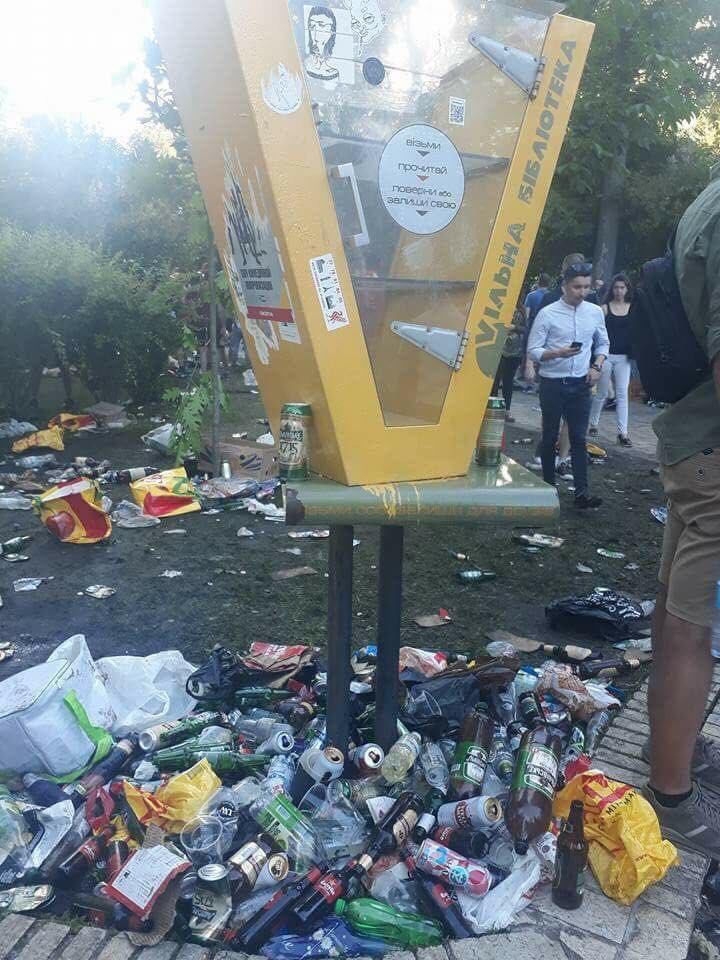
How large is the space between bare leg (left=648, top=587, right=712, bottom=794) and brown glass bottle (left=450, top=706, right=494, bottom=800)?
57cm

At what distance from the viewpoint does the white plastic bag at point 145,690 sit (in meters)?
3.14

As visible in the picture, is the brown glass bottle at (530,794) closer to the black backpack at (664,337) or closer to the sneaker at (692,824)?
the sneaker at (692,824)

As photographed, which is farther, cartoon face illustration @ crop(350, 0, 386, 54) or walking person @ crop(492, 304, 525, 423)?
walking person @ crop(492, 304, 525, 423)

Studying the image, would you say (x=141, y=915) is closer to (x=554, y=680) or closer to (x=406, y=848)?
(x=406, y=848)

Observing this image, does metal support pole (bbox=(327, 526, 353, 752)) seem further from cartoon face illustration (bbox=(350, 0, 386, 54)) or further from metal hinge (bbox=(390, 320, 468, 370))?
cartoon face illustration (bbox=(350, 0, 386, 54))

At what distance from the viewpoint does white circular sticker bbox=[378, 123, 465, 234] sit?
7.02ft

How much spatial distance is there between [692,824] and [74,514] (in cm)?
460

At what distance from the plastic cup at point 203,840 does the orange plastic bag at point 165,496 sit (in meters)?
4.08

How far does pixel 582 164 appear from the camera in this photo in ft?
38.6

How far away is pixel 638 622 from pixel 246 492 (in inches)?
141

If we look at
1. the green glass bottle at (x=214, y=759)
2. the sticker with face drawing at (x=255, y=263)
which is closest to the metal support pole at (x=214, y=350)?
the sticker with face drawing at (x=255, y=263)

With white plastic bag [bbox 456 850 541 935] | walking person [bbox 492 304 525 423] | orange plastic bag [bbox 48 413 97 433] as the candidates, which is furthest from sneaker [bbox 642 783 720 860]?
orange plastic bag [bbox 48 413 97 433]

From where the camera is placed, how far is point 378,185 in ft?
7.04

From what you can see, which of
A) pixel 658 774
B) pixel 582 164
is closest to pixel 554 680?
pixel 658 774
